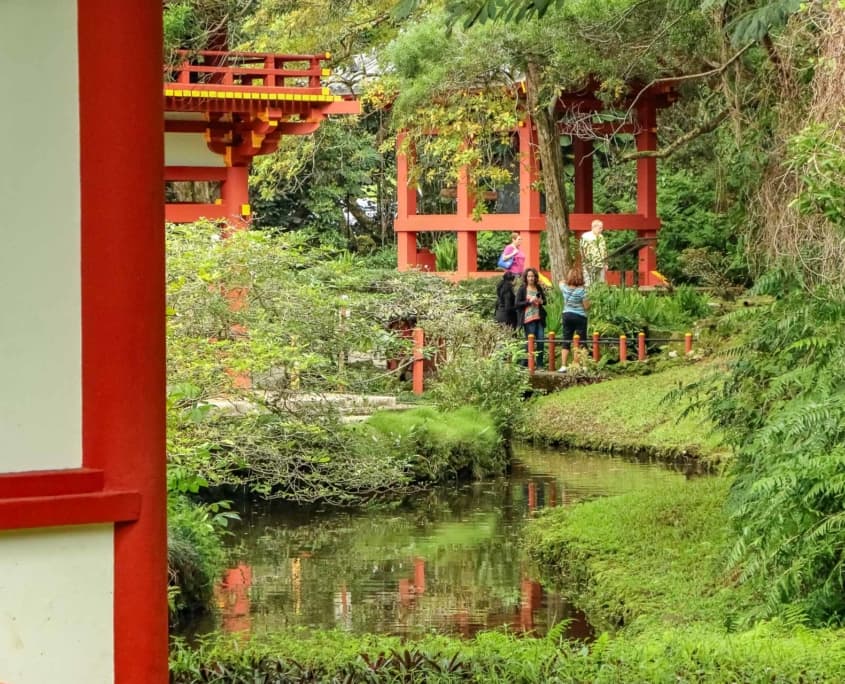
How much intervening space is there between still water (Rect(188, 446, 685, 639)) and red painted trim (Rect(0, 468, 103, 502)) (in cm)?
540

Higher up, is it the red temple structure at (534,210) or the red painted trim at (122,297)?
the red temple structure at (534,210)

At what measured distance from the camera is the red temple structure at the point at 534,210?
24.2m

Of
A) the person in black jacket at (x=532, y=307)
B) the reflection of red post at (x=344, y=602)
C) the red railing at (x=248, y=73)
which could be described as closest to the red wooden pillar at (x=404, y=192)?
the person in black jacket at (x=532, y=307)

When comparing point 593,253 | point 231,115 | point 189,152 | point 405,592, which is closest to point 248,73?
point 231,115

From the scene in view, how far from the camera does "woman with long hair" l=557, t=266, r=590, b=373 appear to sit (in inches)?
812

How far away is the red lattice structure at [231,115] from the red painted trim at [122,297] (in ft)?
45.6

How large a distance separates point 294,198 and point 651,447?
16.8 metres

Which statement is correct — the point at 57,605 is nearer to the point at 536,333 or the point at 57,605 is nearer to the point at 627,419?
the point at 627,419

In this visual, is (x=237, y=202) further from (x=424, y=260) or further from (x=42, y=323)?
(x=42, y=323)

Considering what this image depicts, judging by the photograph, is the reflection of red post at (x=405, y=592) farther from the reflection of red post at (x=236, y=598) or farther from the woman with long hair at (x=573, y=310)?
the woman with long hair at (x=573, y=310)

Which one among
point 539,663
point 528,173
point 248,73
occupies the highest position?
point 248,73

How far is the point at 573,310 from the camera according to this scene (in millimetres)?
20766

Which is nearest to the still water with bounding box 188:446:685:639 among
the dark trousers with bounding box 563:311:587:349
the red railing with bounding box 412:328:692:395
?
the red railing with bounding box 412:328:692:395

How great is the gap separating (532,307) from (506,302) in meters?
0.56
